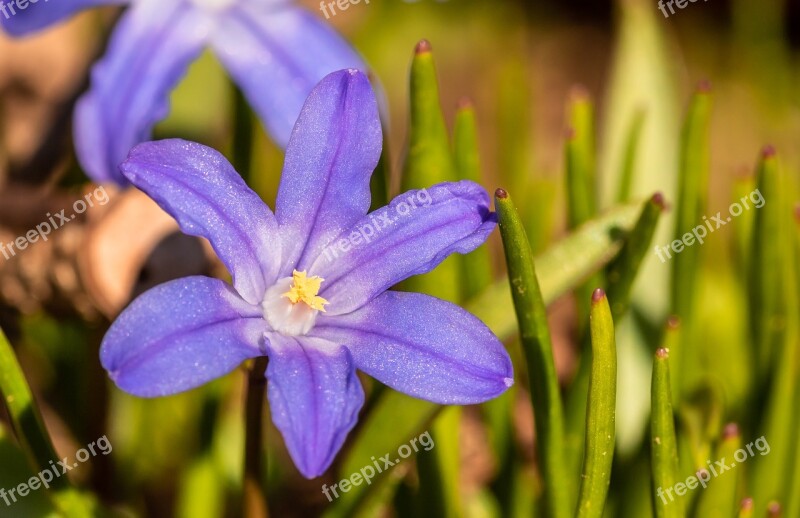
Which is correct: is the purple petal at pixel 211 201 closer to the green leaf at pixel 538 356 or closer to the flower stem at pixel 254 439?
the flower stem at pixel 254 439

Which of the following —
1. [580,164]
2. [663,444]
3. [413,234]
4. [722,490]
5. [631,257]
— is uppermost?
[580,164]

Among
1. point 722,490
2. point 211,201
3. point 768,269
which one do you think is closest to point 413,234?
point 211,201

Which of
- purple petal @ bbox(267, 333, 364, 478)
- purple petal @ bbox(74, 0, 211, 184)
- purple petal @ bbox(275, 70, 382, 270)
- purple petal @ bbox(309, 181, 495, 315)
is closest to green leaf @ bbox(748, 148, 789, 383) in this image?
purple petal @ bbox(309, 181, 495, 315)

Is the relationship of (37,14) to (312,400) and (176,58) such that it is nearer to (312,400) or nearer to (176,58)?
(176,58)

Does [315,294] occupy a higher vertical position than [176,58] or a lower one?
lower

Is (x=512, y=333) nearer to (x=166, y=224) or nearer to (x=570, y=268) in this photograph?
(x=570, y=268)

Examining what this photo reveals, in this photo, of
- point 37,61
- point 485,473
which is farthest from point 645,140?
point 37,61

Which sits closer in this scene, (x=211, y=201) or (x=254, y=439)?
(x=211, y=201)

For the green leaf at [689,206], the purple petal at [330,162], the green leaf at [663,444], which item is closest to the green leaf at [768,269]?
the green leaf at [689,206]
